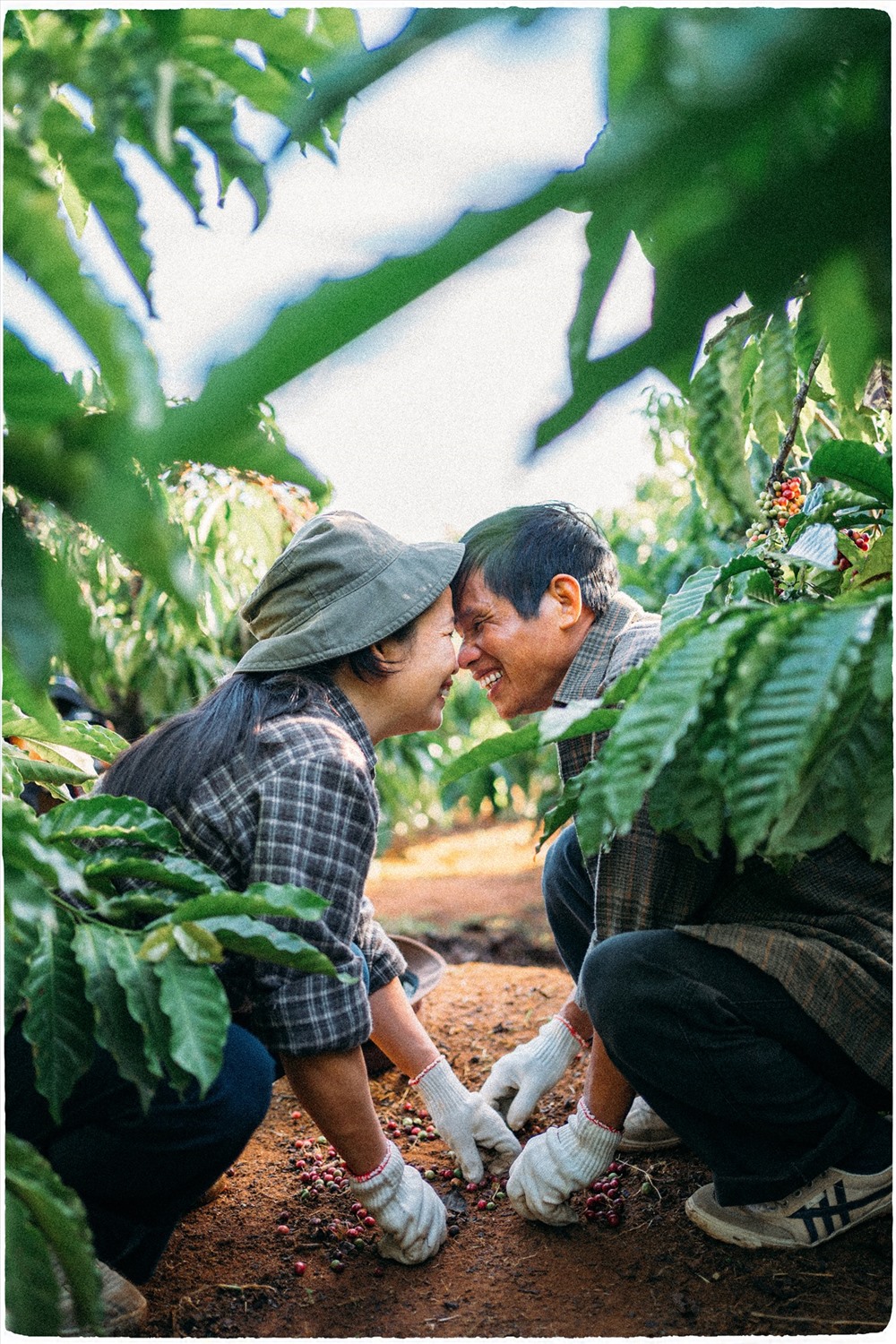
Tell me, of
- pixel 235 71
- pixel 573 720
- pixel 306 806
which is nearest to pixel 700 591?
pixel 573 720

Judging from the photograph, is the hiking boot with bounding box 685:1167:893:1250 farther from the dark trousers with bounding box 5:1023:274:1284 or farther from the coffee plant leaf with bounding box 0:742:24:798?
the coffee plant leaf with bounding box 0:742:24:798

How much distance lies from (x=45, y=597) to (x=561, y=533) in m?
1.48

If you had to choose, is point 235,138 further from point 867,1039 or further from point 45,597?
point 867,1039

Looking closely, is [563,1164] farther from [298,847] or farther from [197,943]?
[197,943]

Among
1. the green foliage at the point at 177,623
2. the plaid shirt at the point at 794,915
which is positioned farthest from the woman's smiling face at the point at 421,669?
the green foliage at the point at 177,623

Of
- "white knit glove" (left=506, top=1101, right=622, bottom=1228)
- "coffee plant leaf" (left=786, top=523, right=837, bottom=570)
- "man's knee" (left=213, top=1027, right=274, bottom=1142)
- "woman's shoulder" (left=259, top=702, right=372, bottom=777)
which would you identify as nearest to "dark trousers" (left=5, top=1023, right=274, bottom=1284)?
"man's knee" (left=213, top=1027, right=274, bottom=1142)

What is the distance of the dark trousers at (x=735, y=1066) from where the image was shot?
142 cm

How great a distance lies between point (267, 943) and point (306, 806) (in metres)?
0.37

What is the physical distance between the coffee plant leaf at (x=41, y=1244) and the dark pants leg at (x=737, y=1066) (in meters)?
0.74

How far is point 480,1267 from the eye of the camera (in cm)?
156

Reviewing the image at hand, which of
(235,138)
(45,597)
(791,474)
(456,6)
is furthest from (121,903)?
(791,474)

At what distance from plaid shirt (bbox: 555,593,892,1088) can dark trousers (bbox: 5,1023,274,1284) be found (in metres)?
0.56

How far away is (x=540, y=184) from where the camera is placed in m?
0.32

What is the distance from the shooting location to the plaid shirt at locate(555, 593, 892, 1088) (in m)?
1.38
